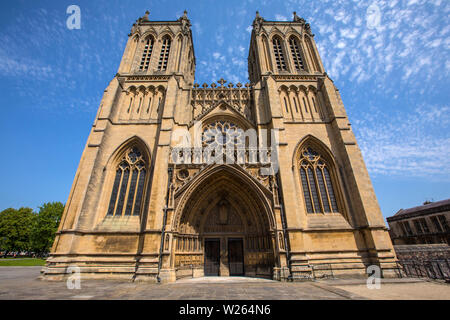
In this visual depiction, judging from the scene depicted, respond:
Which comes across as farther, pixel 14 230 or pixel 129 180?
pixel 14 230

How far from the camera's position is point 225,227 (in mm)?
13555

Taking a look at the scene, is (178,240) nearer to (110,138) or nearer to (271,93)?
(110,138)

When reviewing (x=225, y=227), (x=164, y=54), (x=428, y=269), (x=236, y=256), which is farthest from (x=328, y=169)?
(x=164, y=54)

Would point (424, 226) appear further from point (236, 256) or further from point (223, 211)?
point (223, 211)

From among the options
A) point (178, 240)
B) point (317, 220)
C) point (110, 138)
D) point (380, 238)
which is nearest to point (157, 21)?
point (110, 138)

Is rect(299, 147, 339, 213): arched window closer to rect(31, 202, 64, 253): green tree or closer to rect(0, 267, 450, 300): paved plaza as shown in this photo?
rect(0, 267, 450, 300): paved plaza

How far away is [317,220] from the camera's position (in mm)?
12531

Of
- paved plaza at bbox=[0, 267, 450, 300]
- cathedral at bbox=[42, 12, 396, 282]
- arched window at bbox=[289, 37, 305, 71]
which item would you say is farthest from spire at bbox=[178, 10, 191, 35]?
paved plaza at bbox=[0, 267, 450, 300]

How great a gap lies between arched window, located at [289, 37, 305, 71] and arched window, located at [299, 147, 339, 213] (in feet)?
33.2

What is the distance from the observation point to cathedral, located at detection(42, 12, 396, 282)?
36.5 ft

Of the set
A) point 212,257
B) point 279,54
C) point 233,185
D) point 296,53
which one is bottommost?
point 212,257

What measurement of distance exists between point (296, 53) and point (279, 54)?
1.87 m

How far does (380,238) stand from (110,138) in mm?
19729

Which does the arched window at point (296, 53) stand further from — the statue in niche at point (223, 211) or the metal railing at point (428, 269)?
the metal railing at point (428, 269)
